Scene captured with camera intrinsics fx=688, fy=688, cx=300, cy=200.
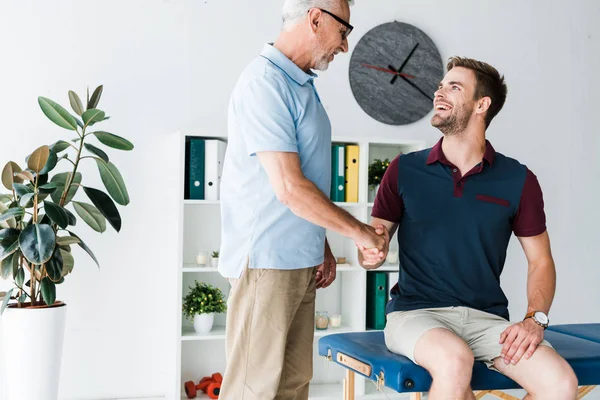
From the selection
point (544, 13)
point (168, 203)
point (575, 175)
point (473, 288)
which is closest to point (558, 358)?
point (473, 288)

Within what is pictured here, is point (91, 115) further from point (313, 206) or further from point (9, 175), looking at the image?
point (313, 206)

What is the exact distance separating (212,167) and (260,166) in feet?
4.52

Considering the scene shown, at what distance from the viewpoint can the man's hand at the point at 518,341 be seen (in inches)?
72.7

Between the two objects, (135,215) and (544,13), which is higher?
(544,13)

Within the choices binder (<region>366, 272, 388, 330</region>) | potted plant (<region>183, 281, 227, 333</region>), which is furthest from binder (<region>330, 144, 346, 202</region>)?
potted plant (<region>183, 281, 227, 333</region>)

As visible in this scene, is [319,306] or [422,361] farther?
[319,306]

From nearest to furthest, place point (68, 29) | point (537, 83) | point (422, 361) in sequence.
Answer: point (422, 361) → point (68, 29) → point (537, 83)

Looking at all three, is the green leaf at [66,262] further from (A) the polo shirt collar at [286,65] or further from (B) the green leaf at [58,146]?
(A) the polo shirt collar at [286,65]

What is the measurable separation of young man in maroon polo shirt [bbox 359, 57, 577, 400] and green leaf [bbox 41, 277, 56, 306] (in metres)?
1.30

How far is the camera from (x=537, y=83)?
3793mm

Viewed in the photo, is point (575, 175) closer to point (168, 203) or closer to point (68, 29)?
point (168, 203)

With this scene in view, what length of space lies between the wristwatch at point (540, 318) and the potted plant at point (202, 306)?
1466 millimetres

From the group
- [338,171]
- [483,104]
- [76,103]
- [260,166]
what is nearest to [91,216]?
[76,103]

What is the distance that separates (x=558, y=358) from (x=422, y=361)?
1.19 feet
